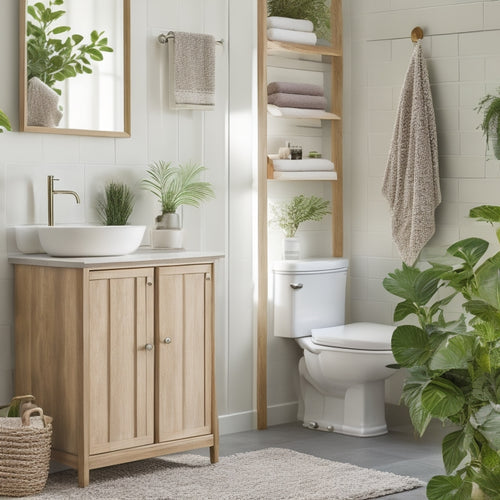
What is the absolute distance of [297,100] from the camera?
16.4ft

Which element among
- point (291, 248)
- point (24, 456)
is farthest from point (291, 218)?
point (24, 456)

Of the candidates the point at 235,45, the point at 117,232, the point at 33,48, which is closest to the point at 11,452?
the point at 117,232

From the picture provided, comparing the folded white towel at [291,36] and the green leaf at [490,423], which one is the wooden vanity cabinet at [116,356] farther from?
the green leaf at [490,423]

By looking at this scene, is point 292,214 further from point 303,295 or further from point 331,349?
point 331,349

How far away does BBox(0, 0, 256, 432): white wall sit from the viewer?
3.98 meters

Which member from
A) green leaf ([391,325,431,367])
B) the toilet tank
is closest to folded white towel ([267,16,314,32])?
the toilet tank

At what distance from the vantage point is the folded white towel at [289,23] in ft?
16.1

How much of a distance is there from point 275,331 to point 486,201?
1.19 metres

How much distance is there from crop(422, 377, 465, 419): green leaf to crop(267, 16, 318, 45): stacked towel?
265 cm

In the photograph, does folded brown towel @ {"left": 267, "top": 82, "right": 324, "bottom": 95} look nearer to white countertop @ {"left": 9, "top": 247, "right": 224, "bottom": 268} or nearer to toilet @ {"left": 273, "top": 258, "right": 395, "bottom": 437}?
toilet @ {"left": 273, "top": 258, "right": 395, "bottom": 437}

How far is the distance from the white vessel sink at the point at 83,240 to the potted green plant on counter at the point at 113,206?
1.16 feet

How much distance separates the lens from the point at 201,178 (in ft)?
15.2

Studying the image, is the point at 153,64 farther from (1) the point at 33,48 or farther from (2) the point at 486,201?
(2) the point at 486,201

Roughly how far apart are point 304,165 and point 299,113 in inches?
10.2
